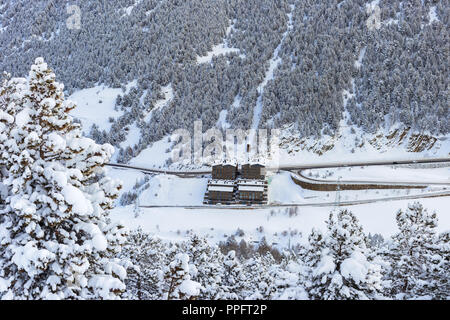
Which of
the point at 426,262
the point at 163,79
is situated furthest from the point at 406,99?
the point at 426,262

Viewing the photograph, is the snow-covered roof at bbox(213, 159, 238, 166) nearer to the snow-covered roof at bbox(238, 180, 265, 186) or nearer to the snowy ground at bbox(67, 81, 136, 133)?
the snow-covered roof at bbox(238, 180, 265, 186)

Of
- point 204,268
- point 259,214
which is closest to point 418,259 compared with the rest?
point 204,268

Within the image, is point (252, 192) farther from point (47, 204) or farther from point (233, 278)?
point (47, 204)

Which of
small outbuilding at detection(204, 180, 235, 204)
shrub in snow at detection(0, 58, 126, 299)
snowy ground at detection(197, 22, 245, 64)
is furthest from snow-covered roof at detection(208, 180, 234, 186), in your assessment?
shrub in snow at detection(0, 58, 126, 299)

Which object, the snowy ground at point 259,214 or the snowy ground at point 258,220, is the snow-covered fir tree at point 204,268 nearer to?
the snowy ground at point 259,214

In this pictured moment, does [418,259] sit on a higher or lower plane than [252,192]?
lower
